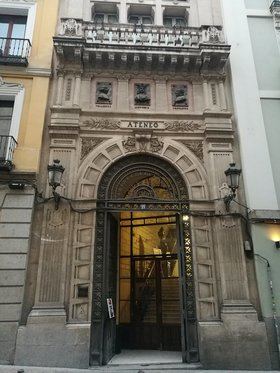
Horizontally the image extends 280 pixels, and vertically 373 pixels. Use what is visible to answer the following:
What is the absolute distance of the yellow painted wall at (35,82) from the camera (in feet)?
31.1

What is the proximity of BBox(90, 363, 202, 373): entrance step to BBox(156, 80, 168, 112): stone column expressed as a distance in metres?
7.39

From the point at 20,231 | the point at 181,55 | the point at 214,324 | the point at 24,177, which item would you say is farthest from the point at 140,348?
the point at 181,55

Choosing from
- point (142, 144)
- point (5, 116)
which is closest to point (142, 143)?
point (142, 144)

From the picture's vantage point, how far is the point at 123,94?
10.6m

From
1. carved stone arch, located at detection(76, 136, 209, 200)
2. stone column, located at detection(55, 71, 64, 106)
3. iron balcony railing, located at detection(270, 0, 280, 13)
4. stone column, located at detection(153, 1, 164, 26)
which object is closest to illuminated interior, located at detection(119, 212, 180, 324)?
carved stone arch, located at detection(76, 136, 209, 200)

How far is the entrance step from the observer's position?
7688 millimetres

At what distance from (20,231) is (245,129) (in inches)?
289

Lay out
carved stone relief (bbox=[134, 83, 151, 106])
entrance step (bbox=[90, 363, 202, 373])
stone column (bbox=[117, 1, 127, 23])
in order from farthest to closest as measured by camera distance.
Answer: stone column (bbox=[117, 1, 127, 23]) → carved stone relief (bbox=[134, 83, 151, 106]) → entrance step (bbox=[90, 363, 202, 373])

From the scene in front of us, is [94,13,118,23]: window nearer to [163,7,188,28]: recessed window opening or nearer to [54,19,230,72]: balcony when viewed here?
[54,19,230,72]: balcony

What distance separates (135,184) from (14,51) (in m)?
6.13

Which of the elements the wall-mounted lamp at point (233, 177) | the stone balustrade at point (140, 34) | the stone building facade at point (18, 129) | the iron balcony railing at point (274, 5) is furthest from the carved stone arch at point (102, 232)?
the iron balcony railing at point (274, 5)

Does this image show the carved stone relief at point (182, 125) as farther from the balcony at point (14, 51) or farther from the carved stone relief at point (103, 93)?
the balcony at point (14, 51)

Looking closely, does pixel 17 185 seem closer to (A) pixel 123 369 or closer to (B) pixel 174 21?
(A) pixel 123 369

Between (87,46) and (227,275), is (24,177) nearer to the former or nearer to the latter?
(87,46)
